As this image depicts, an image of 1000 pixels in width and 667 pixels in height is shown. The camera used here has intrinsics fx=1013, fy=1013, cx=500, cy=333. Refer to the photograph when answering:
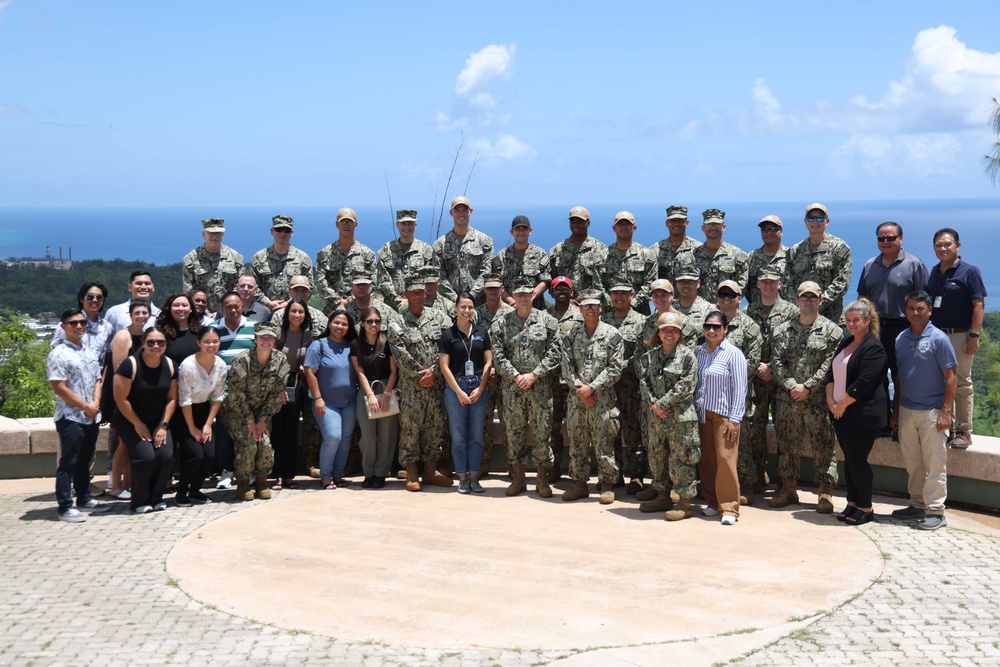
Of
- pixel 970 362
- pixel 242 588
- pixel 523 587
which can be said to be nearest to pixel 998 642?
pixel 523 587

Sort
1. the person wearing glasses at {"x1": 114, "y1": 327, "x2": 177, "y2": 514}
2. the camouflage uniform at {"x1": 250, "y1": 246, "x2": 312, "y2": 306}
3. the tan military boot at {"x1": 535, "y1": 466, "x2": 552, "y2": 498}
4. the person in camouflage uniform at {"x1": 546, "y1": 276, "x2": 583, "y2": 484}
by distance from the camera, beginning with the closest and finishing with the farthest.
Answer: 1. the person wearing glasses at {"x1": 114, "y1": 327, "x2": 177, "y2": 514}
2. the tan military boot at {"x1": 535, "y1": 466, "x2": 552, "y2": 498}
3. the person in camouflage uniform at {"x1": 546, "y1": 276, "x2": 583, "y2": 484}
4. the camouflage uniform at {"x1": 250, "y1": 246, "x2": 312, "y2": 306}

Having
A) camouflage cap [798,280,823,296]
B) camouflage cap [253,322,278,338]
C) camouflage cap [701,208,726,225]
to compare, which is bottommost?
camouflage cap [253,322,278,338]

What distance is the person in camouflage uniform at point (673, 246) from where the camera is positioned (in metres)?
10.2

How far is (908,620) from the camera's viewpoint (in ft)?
20.5

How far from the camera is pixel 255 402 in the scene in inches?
365

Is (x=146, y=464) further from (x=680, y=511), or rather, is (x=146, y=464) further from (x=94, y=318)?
(x=680, y=511)

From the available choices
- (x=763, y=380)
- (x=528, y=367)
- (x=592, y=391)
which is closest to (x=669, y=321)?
(x=592, y=391)

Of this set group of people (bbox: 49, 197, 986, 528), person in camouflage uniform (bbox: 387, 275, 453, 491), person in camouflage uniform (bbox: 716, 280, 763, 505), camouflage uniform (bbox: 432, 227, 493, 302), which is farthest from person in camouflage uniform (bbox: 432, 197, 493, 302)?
person in camouflage uniform (bbox: 716, 280, 763, 505)

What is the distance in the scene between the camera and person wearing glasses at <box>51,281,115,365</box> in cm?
926

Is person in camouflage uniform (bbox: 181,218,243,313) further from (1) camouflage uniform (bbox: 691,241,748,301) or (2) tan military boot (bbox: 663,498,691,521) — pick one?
(2) tan military boot (bbox: 663,498,691,521)

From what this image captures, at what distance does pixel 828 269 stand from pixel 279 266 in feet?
18.6

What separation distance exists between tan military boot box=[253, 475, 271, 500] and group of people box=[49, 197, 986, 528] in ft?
0.12

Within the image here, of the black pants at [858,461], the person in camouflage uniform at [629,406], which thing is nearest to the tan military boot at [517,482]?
the person in camouflage uniform at [629,406]

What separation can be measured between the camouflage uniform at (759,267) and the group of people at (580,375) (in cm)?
2
